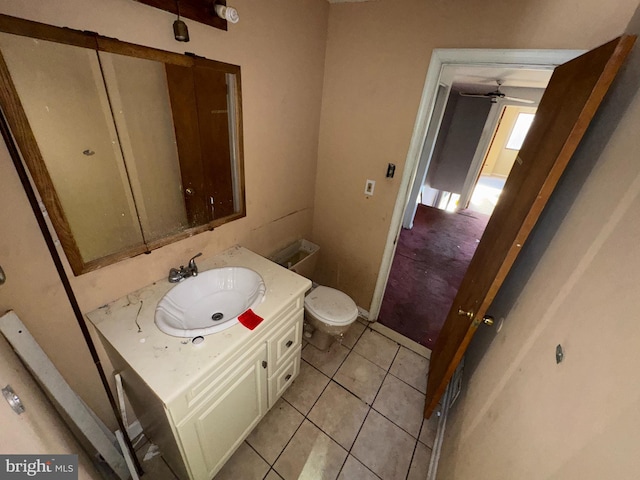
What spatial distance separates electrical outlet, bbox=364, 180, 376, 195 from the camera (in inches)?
73.7

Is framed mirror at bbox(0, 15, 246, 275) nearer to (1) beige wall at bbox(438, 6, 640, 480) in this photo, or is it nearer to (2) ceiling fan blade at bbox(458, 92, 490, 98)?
(1) beige wall at bbox(438, 6, 640, 480)

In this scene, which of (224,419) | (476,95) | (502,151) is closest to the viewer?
(224,419)

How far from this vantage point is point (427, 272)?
3080 millimetres

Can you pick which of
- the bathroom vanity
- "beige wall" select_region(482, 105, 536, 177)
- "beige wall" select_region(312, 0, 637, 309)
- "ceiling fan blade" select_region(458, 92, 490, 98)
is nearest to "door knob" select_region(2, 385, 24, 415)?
the bathroom vanity

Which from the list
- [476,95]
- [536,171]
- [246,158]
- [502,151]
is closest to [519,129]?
[502,151]

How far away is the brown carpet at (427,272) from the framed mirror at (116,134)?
6.25 feet

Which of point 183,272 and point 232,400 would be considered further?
point 183,272

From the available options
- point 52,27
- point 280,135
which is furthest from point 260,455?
point 52,27

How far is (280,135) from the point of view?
5.48ft

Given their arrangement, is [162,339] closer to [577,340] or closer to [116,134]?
[116,134]

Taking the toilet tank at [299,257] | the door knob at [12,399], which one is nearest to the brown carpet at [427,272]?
the toilet tank at [299,257]

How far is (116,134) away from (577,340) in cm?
161

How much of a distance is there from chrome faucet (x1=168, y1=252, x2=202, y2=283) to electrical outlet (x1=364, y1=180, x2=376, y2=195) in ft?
4.06

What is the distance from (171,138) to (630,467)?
5.38 ft
